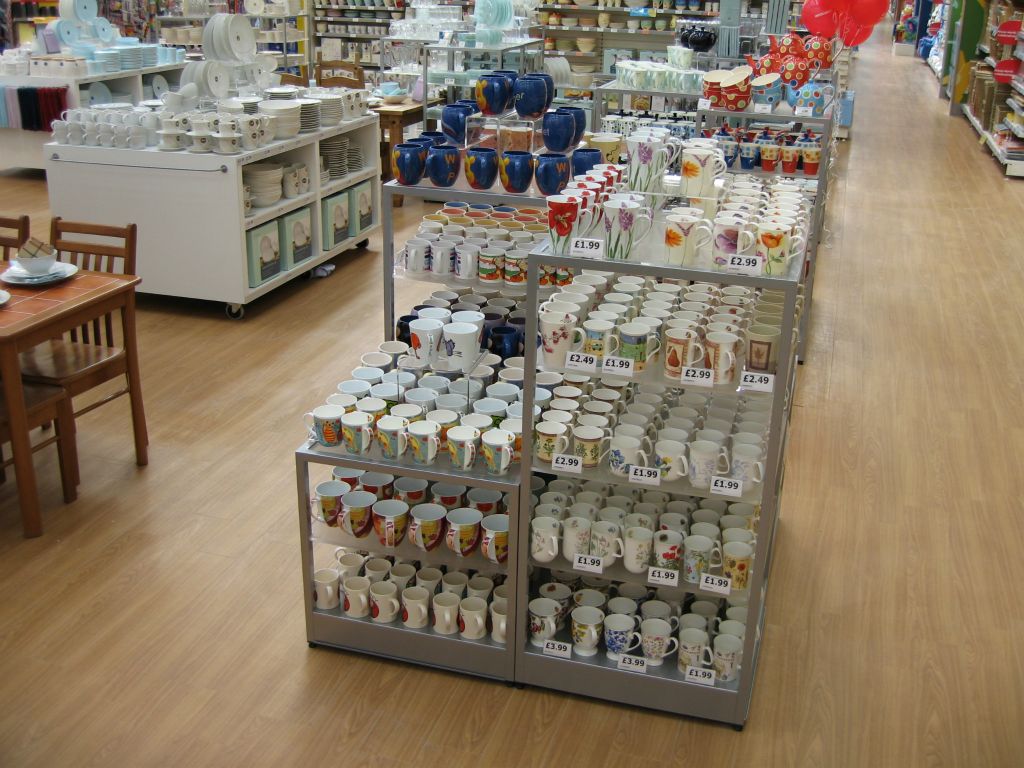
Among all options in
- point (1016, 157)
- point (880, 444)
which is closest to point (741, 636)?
point (880, 444)

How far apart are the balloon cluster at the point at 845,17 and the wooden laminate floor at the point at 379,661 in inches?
71.9

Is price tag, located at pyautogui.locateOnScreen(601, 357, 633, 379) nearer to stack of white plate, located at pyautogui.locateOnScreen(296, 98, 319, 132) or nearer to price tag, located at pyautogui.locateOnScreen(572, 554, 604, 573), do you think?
price tag, located at pyautogui.locateOnScreen(572, 554, 604, 573)

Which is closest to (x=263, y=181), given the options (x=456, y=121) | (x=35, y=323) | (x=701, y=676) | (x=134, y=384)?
(x=134, y=384)

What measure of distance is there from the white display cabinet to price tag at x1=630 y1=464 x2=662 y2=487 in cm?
350

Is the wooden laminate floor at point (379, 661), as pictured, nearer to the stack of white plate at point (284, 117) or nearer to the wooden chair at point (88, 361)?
the wooden chair at point (88, 361)

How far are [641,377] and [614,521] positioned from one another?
1.46 ft

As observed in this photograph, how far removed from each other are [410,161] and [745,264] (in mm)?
1395

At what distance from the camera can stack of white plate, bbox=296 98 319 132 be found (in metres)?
6.19

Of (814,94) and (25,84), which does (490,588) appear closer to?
(814,94)

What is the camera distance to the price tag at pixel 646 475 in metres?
2.66

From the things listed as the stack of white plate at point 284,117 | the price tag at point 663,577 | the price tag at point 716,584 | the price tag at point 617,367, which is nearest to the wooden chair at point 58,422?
the price tag at point 617,367

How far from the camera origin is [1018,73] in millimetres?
10766

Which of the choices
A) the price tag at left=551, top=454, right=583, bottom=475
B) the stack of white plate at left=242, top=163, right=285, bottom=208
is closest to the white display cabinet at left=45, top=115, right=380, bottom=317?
the stack of white plate at left=242, top=163, right=285, bottom=208

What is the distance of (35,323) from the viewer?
3.42 meters
